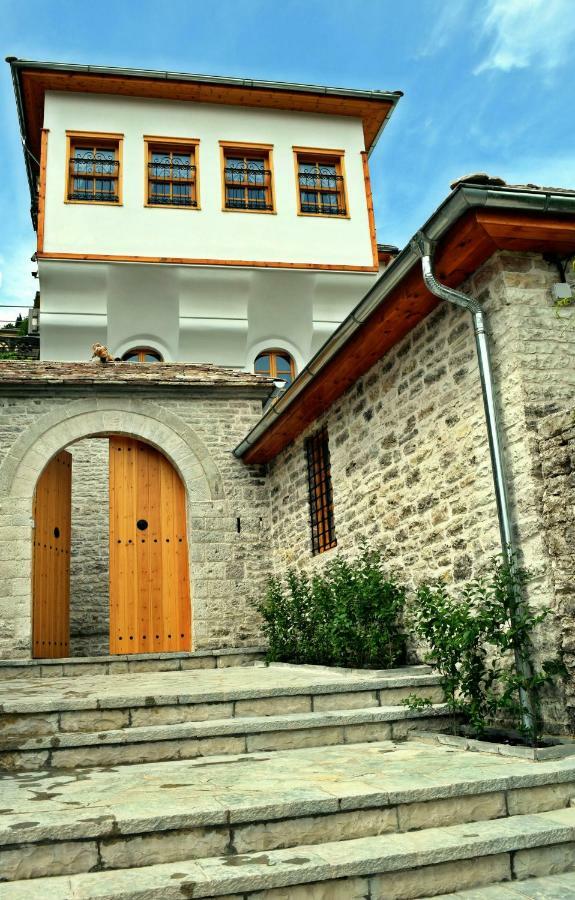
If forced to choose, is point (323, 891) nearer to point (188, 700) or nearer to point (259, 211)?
point (188, 700)

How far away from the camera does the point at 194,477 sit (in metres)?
10.4

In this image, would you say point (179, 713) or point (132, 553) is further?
point (132, 553)

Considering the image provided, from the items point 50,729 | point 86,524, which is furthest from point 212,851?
point 86,524

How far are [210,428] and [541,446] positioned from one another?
628cm

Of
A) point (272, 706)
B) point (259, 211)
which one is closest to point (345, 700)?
point (272, 706)

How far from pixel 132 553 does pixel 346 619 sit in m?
4.39

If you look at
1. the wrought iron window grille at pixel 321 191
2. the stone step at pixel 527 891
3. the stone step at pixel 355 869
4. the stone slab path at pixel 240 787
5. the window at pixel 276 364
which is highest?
the wrought iron window grille at pixel 321 191

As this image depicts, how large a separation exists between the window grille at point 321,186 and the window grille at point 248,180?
0.64 m

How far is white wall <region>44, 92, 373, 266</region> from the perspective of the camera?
13484 mm

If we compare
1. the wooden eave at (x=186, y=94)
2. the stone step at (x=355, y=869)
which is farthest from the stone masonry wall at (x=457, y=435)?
the wooden eave at (x=186, y=94)

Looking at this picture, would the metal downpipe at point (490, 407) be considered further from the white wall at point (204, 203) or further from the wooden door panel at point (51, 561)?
the white wall at point (204, 203)

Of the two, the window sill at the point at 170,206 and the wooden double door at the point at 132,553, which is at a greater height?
the window sill at the point at 170,206

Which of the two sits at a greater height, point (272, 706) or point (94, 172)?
point (94, 172)

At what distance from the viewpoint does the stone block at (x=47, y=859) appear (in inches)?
118
